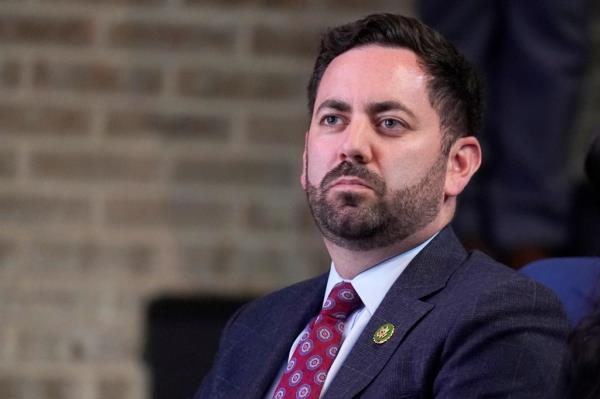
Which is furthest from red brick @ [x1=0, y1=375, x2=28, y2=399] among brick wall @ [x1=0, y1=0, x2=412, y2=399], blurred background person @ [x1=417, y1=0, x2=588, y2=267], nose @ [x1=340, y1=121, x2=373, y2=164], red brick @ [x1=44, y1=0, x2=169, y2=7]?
nose @ [x1=340, y1=121, x2=373, y2=164]

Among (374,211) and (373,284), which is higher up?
(374,211)

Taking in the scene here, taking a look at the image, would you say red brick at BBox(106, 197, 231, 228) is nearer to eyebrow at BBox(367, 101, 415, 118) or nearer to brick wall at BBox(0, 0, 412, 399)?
brick wall at BBox(0, 0, 412, 399)

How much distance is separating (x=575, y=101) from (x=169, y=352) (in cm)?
128

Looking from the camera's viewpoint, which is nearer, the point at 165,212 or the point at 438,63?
the point at 438,63

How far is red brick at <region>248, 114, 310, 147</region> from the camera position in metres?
3.79

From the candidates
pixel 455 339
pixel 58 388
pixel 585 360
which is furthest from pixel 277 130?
pixel 585 360

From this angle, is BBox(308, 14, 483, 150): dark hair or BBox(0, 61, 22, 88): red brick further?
BBox(0, 61, 22, 88): red brick

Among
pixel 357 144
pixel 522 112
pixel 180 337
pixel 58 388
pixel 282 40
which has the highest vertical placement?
pixel 357 144

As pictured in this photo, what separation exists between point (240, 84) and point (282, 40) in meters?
0.17

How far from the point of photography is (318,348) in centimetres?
221

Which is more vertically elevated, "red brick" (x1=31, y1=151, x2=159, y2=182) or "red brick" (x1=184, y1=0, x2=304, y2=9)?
"red brick" (x1=184, y1=0, x2=304, y2=9)

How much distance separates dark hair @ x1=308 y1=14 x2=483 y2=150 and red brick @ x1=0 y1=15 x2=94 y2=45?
1526mm

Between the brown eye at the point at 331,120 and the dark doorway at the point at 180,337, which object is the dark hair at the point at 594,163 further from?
the dark doorway at the point at 180,337

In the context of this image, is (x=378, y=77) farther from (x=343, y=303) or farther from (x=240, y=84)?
(x=240, y=84)
